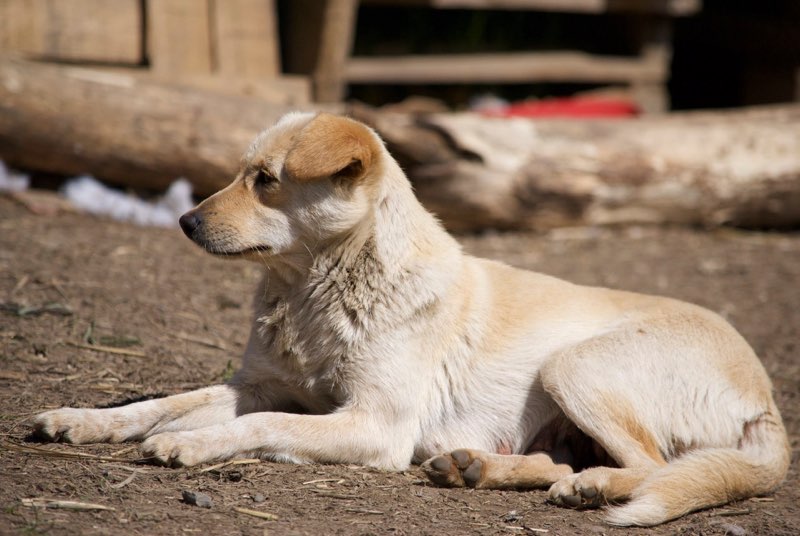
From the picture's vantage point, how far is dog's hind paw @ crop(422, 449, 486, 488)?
3.46 metres

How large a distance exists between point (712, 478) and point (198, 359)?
2456 mm

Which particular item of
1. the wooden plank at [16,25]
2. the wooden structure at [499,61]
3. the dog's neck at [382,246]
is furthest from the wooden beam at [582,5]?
the dog's neck at [382,246]

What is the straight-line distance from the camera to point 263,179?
3658mm

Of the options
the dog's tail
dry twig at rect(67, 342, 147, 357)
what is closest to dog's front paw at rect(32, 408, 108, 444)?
dry twig at rect(67, 342, 147, 357)

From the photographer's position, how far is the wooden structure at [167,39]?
6.88 m

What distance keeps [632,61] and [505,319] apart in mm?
7093

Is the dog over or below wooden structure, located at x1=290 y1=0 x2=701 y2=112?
below

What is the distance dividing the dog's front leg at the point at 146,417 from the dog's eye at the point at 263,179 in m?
0.84

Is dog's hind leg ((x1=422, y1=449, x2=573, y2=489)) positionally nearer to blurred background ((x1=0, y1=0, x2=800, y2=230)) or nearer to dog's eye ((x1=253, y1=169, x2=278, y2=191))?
dog's eye ((x1=253, y1=169, x2=278, y2=191))

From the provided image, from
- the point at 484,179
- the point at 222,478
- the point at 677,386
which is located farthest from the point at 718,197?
the point at 222,478

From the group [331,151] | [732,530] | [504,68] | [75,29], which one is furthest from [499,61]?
[732,530]

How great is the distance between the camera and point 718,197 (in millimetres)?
7977

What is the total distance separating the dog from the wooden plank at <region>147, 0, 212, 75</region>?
12.8 feet

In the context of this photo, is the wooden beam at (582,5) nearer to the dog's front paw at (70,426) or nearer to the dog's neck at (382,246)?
the dog's neck at (382,246)
